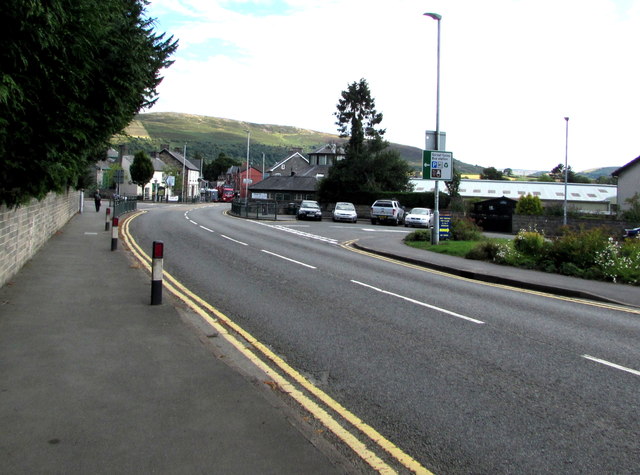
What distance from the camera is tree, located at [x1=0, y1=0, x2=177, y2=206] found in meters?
6.41

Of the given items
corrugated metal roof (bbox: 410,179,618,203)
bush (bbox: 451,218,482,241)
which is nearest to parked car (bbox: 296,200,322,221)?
bush (bbox: 451,218,482,241)

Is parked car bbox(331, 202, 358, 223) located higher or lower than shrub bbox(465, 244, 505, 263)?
higher

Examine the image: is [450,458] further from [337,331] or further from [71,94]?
[71,94]

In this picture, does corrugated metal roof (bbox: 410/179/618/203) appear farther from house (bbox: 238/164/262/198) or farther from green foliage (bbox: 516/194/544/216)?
house (bbox: 238/164/262/198)

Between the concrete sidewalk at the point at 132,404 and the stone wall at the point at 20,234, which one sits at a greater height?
the stone wall at the point at 20,234

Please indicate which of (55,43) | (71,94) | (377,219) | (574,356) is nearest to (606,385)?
(574,356)

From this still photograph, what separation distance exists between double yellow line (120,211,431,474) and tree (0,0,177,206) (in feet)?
10.7

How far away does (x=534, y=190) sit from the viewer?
8212 centimetres

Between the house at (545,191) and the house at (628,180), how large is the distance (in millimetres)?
19325

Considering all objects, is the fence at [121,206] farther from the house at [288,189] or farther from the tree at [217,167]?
the tree at [217,167]

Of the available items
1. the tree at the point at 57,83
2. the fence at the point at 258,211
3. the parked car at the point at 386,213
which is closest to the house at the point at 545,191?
the parked car at the point at 386,213

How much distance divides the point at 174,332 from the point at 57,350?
144 cm

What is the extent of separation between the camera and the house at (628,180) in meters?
50.2

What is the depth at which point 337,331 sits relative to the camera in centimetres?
757
